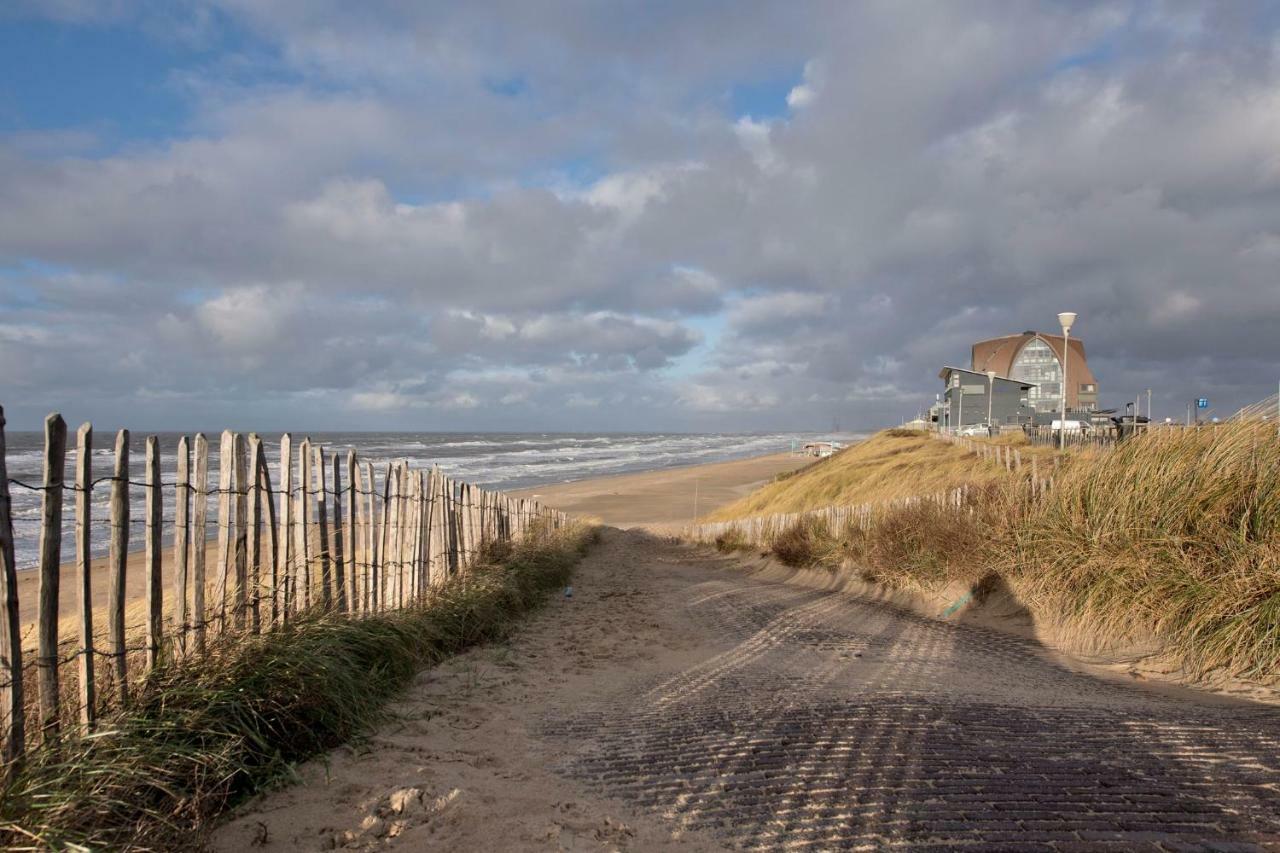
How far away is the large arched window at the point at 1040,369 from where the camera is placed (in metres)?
52.3

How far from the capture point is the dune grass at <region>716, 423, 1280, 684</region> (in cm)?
607

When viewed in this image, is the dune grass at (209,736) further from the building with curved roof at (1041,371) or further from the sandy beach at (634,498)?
the building with curved roof at (1041,371)

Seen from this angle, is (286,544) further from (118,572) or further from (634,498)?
(634,498)

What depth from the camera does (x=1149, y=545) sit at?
7.14m

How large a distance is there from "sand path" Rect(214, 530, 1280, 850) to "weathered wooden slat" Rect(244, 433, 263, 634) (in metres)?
1.14

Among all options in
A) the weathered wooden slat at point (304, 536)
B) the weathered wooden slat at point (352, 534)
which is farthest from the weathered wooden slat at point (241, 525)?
the weathered wooden slat at point (352, 534)

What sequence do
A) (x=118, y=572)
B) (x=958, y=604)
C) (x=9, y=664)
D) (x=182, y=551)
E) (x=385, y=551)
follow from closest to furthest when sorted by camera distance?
(x=9, y=664) < (x=118, y=572) < (x=182, y=551) < (x=385, y=551) < (x=958, y=604)

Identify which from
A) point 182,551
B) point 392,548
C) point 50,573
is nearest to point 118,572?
point 50,573

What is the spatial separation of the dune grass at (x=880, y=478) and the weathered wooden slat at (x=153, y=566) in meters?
10.7

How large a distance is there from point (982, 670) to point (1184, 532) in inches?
89.3

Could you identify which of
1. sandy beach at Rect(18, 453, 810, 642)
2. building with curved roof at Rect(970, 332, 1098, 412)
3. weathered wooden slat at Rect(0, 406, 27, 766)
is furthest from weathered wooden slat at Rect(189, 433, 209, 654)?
building with curved roof at Rect(970, 332, 1098, 412)

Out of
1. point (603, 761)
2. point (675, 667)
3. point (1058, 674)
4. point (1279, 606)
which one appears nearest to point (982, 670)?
point (1058, 674)

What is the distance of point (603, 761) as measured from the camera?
165 inches

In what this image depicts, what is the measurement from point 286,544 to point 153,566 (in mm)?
1397
